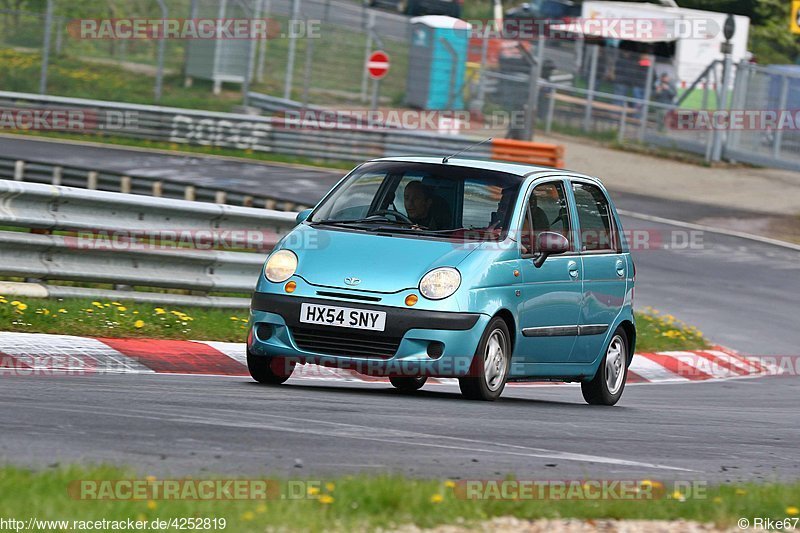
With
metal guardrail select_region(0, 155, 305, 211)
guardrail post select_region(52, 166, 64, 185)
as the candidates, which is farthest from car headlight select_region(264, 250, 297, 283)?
guardrail post select_region(52, 166, 64, 185)

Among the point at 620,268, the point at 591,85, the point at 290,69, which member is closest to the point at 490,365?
the point at 620,268

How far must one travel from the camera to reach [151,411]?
23.6 feet

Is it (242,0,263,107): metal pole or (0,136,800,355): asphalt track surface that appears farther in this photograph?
(242,0,263,107): metal pole

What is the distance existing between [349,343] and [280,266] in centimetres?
71

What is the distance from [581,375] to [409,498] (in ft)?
16.5

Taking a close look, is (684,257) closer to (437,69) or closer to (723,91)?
(437,69)

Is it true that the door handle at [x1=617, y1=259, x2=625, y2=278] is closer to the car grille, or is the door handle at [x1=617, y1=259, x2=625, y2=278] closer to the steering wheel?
the steering wheel

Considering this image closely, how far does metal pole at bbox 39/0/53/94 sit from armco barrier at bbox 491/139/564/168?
34.3ft

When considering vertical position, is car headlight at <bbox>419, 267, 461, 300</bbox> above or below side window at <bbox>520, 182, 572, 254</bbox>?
below

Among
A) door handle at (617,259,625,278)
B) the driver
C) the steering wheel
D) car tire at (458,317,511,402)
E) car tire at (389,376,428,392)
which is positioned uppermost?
the driver

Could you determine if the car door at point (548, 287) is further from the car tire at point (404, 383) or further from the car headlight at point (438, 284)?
the car tire at point (404, 383)

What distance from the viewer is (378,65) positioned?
3222 centimetres

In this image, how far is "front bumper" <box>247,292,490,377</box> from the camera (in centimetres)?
860

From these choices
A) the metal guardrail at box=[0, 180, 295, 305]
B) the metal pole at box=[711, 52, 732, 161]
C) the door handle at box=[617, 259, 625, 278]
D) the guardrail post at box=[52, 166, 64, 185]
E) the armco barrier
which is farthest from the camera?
the metal pole at box=[711, 52, 732, 161]
